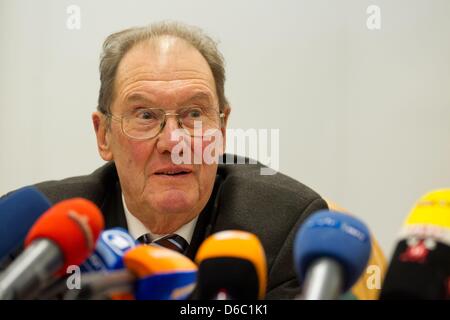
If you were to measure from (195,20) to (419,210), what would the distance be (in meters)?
1.97

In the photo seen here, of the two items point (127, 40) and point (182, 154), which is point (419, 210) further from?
point (127, 40)

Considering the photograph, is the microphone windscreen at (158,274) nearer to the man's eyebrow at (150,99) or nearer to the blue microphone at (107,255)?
the blue microphone at (107,255)

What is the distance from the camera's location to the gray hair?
1660 mm

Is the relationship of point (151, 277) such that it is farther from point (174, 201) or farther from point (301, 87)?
point (301, 87)

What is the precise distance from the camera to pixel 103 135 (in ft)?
5.61

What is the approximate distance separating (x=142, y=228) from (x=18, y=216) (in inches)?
Answer: 29.2

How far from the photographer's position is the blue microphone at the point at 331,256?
56cm

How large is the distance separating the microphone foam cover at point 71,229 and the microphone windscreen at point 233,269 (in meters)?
0.13

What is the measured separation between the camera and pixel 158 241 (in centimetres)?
154

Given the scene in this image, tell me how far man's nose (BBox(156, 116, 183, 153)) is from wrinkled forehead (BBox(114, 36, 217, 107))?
77 millimetres

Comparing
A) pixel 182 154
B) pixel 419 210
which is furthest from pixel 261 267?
pixel 182 154

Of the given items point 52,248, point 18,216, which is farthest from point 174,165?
point 52,248

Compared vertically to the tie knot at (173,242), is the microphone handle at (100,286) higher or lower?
higher

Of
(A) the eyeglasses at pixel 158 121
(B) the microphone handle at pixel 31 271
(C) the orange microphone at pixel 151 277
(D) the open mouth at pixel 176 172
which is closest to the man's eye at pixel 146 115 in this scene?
(A) the eyeglasses at pixel 158 121
